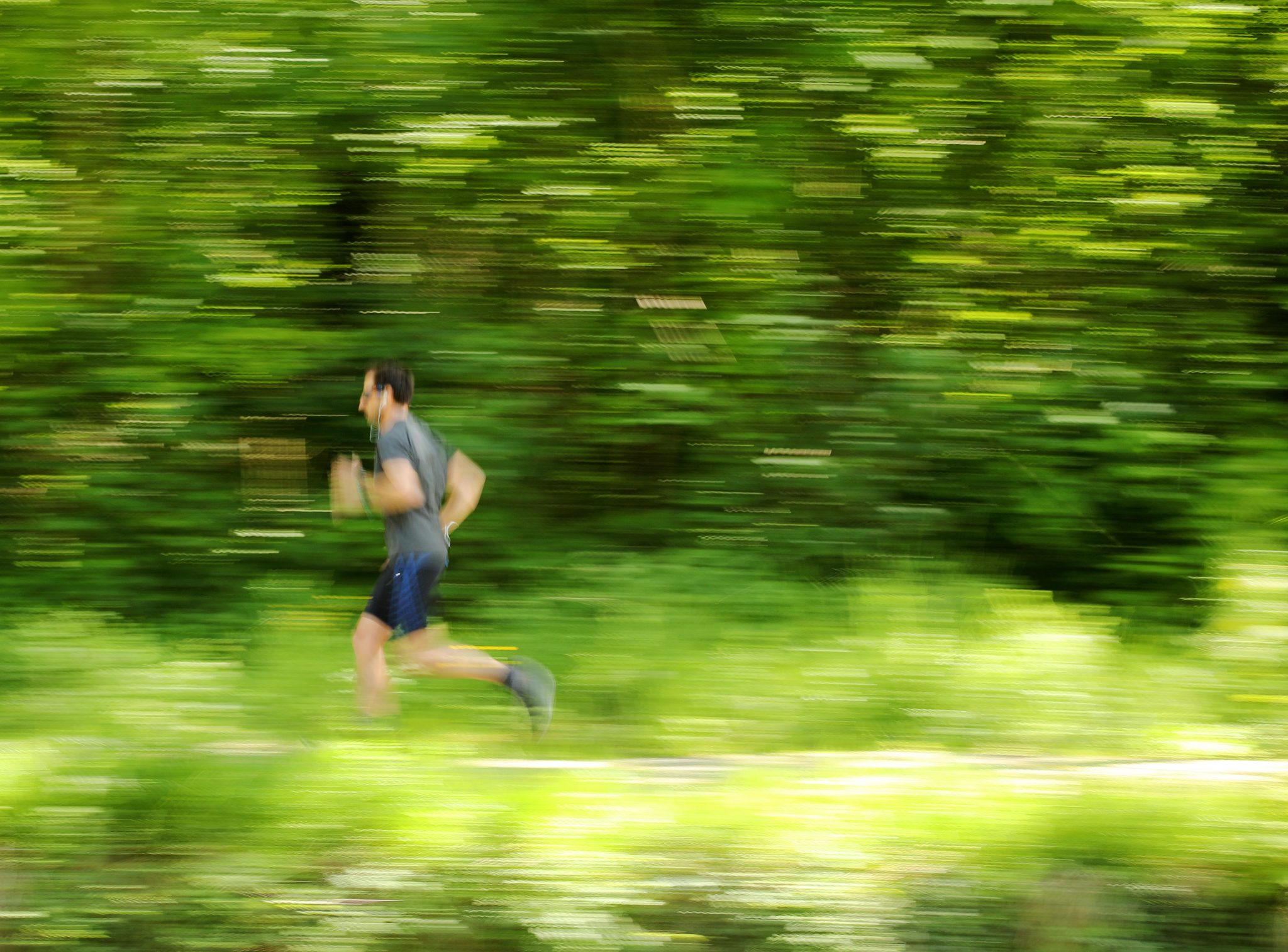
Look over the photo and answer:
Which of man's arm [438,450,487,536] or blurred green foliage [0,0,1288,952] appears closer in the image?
man's arm [438,450,487,536]

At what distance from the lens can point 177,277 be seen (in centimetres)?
543

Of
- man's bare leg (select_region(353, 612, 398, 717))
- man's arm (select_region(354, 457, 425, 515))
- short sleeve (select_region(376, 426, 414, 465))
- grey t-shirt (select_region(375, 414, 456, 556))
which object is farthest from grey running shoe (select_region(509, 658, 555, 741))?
short sleeve (select_region(376, 426, 414, 465))

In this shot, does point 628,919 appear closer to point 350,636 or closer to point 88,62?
point 350,636

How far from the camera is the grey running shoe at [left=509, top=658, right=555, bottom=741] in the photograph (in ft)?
14.1

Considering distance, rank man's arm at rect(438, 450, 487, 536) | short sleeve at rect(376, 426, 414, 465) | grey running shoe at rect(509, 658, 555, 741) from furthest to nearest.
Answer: man's arm at rect(438, 450, 487, 536)
short sleeve at rect(376, 426, 414, 465)
grey running shoe at rect(509, 658, 555, 741)

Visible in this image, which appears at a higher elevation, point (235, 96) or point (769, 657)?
point (235, 96)

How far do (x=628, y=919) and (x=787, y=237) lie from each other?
3.28 metres

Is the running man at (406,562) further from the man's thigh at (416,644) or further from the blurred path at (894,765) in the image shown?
the blurred path at (894,765)

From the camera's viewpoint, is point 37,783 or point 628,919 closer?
point 628,919

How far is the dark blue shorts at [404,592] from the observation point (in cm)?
456

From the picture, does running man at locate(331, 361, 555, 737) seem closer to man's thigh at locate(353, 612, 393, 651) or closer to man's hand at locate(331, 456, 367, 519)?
man's thigh at locate(353, 612, 393, 651)

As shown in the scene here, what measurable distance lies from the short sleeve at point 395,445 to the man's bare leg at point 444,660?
0.69 meters

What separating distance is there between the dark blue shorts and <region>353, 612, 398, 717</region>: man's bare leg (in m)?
0.04

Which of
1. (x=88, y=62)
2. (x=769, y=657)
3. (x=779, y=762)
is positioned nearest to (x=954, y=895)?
(x=779, y=762)
